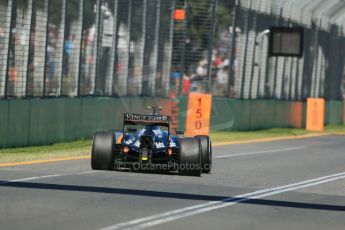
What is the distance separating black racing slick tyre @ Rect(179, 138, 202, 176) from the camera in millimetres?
16219

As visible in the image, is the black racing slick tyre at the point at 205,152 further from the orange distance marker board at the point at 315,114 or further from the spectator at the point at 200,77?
the orange distance marker board at the point at 315,114

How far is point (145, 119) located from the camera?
16375 millimetres

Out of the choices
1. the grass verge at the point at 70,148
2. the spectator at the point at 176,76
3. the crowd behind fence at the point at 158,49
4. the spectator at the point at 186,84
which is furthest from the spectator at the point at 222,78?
the spectator at the point at 176,76

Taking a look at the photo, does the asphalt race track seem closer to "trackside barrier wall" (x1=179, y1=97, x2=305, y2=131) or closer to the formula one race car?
the formula one race car

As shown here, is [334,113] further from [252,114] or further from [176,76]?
[176,76]

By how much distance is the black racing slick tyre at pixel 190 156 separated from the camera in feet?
53.2

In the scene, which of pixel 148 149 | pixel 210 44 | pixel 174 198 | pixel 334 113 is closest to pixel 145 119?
pixel 148 149

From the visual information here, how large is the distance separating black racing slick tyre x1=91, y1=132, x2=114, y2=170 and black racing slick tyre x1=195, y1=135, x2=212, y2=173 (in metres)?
1.32

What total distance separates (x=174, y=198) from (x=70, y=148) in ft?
32.5

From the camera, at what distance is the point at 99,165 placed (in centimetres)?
1662

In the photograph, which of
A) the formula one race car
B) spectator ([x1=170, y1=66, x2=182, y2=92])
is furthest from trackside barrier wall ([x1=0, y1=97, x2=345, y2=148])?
the formula one race car

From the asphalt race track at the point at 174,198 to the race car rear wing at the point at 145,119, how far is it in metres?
0.76

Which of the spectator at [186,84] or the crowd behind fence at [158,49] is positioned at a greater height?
the crowd behind fence at [158,49]

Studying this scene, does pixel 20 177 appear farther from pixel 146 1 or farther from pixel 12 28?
pixel 146 1
